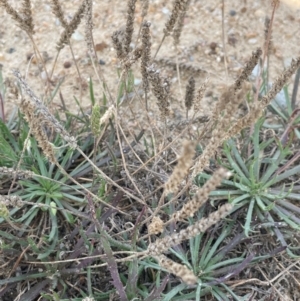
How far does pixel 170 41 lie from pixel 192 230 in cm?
169

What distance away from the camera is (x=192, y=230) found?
1.04 meters

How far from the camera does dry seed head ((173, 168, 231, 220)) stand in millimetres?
916

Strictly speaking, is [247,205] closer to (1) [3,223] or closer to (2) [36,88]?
(1) [3,223]

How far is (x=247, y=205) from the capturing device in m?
1.87

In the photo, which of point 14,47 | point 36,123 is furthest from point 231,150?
point 14,47

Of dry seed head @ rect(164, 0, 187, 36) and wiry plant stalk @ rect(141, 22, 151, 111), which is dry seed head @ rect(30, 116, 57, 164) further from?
dry seed head @ rect(164, 0, 187, 36)

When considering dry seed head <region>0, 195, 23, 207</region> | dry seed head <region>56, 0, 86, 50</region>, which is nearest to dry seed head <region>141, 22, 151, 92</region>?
dry seed head <region>56, 0, 86, 50</region>

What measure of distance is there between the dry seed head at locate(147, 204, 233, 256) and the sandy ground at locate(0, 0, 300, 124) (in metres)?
1.30

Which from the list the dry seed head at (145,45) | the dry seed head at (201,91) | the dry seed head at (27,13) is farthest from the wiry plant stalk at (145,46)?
the dry seed head at (27,13)

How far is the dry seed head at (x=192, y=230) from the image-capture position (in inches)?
39.7

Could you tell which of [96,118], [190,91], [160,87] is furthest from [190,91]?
[96,118]

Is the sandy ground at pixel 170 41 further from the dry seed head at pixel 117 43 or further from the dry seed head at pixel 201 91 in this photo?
the dry seed head at pixel 201 91

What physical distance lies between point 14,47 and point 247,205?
1.46 m

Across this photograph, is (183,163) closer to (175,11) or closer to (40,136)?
(40,136)
